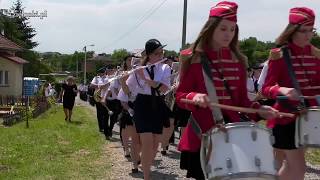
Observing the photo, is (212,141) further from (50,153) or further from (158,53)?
(50,153)

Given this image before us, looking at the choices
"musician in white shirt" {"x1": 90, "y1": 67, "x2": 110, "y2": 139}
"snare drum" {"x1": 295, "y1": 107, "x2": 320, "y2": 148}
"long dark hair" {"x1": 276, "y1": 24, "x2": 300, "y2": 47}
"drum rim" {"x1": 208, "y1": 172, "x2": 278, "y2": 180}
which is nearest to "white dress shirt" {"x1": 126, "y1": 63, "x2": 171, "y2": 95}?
"long dark hair" {"x1": 276, "y1": 24, "x2": 300, "y2": 47}

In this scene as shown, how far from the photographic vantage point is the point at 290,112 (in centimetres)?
519

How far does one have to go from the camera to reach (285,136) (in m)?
5.34

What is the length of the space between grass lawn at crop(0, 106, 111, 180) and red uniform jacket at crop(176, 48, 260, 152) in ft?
14.6

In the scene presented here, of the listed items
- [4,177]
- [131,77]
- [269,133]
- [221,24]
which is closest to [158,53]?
[131,77]

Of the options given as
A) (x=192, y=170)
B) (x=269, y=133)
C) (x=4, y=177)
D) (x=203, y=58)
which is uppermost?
(x=203, y=58)

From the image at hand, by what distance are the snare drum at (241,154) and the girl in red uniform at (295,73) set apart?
1.27 metres

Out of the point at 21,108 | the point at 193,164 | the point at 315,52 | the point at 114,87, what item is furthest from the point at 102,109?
the point at 21,108

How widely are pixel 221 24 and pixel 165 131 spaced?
613 cm

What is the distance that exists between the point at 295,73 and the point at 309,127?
1.78 feet

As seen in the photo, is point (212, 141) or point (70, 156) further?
point (70, 156)

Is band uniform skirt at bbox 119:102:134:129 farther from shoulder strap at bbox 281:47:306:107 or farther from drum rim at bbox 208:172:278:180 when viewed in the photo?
drum rim at bbox 208:172:278:180

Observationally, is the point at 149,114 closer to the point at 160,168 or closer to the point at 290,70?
the point at 160,168

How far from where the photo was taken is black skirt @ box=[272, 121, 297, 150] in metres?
5.30
